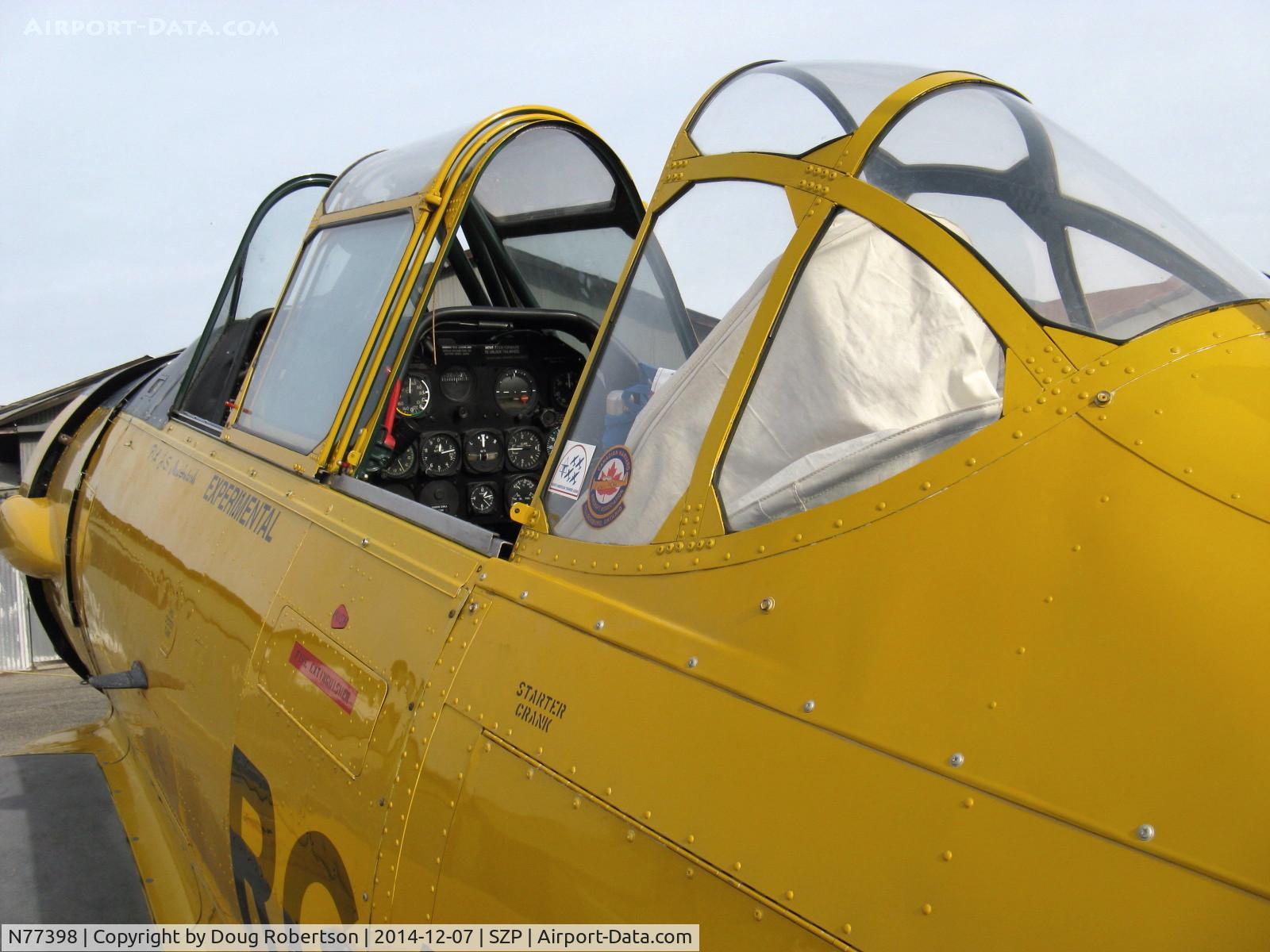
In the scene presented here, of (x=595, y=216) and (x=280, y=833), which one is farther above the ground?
(x=595, y=216)

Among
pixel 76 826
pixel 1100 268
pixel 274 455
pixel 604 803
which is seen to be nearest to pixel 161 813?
pixel 76 826

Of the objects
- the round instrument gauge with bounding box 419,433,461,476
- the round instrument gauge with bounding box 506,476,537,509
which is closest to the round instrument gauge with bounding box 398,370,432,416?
the round instrument gauge with bounding box 419,433,461,476

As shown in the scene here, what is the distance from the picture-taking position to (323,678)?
232cm

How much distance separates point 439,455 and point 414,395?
28 centimetres

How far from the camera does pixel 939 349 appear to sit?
1560 mm

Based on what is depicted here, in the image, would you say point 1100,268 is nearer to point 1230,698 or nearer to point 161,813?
point 1230,698

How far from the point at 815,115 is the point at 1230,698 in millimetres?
1371

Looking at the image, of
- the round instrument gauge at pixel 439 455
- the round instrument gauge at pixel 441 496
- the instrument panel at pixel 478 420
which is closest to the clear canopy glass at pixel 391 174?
the instrument panel at pixel 478 420

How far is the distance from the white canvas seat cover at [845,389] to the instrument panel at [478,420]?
95.4 inches

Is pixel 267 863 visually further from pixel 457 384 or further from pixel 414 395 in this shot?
pixel 457 384

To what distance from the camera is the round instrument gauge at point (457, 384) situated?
425 cm

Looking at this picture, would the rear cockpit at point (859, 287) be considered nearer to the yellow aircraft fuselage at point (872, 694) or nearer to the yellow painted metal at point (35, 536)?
the yellow aircraft fuselage at point (872, 694)

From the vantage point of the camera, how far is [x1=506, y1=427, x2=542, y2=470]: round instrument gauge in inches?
171


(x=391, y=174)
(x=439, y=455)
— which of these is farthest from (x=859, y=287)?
(x=439, y=455)
